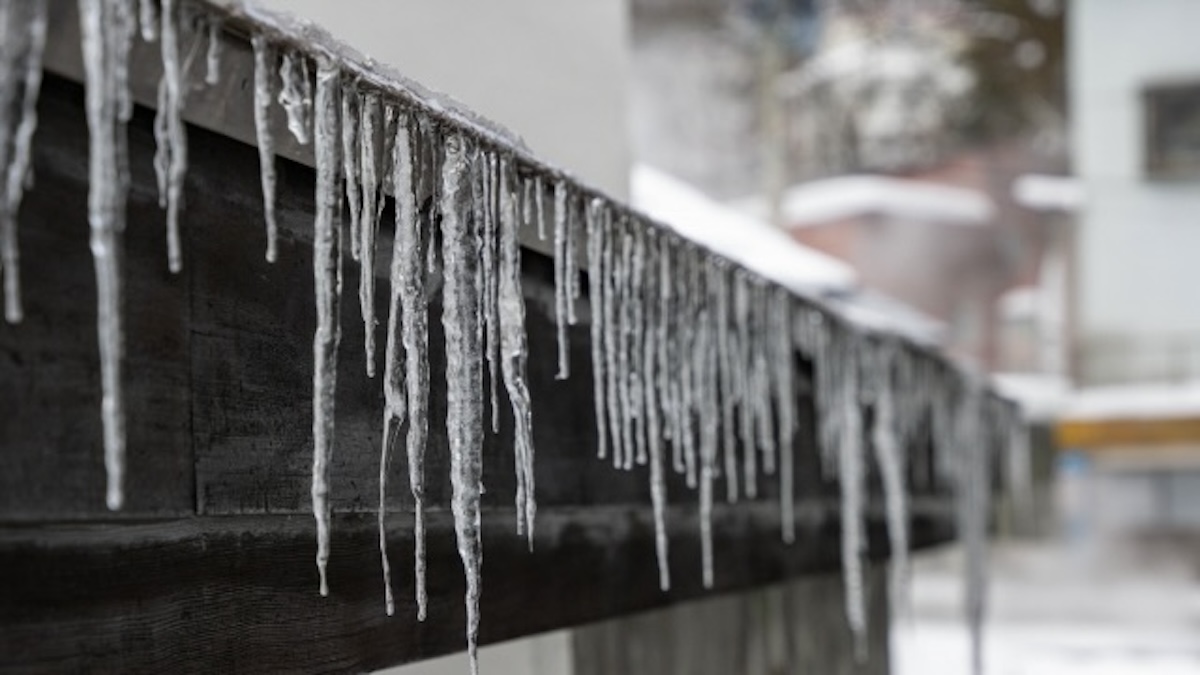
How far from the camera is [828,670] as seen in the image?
20.0 feet

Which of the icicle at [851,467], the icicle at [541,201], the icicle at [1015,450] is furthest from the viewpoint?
the icicle at [1015,450]

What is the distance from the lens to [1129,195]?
2197 centimetres

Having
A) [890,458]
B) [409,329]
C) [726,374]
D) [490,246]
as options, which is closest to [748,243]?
[890,458]

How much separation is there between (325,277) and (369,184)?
0.19 metres

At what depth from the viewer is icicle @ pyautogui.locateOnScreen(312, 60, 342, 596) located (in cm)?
172

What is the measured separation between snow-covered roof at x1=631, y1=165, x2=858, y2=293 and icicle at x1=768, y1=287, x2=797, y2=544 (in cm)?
50

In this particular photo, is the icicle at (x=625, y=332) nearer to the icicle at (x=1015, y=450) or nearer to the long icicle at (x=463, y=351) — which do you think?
the long icicle at (x=463, y=351)

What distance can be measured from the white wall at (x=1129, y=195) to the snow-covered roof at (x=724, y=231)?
387 inches

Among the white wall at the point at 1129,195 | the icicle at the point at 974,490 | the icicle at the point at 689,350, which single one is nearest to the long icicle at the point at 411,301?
the icicle at the point at 689,350

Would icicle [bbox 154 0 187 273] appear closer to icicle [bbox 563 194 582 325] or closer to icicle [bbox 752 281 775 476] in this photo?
icicle [bbox 563 194 582 325]

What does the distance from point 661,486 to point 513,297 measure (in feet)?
3.27

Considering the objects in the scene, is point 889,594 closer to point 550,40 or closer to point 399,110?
point 550,40

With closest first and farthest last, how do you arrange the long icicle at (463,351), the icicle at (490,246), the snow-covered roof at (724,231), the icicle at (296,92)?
the icicle at (296,92)
the long icicle at (463,351)
the icicle at (490,246)
the snow-covered roof at (724,231)

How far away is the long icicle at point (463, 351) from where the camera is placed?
6.75ft
